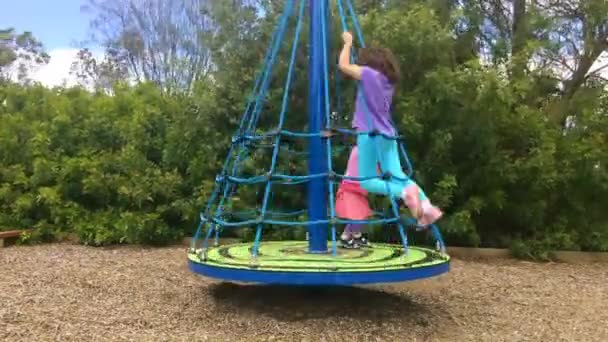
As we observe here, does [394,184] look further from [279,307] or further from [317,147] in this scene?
[279,307]

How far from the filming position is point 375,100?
14.4ft

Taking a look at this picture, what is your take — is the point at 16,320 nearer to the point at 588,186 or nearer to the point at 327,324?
the point at 327,324

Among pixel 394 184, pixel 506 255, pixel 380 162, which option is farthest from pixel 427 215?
pixel 506 255

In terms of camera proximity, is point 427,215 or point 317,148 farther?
point 317,148

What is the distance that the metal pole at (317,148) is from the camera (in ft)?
14.8

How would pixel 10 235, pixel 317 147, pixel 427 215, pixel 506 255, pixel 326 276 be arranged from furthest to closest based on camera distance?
pixel 10 235 < pixel 506 255 < pixel 317 147 < pixel 427 215 < pixel 326 276

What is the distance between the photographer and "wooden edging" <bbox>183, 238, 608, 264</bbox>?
7.30 metres

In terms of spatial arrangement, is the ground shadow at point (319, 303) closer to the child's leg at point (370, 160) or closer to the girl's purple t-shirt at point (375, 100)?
the child's leg at point (370, 160)

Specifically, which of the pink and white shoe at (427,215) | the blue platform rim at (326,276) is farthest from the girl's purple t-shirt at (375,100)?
the blue platform rim at (326,276)

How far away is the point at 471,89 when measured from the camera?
6.87 m

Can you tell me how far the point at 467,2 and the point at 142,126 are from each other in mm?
4239

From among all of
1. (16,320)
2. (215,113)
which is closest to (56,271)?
(16,320)

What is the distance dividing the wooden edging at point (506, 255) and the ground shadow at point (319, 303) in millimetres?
2308

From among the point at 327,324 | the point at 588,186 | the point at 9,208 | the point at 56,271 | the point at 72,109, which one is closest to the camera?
the point at 327,324
